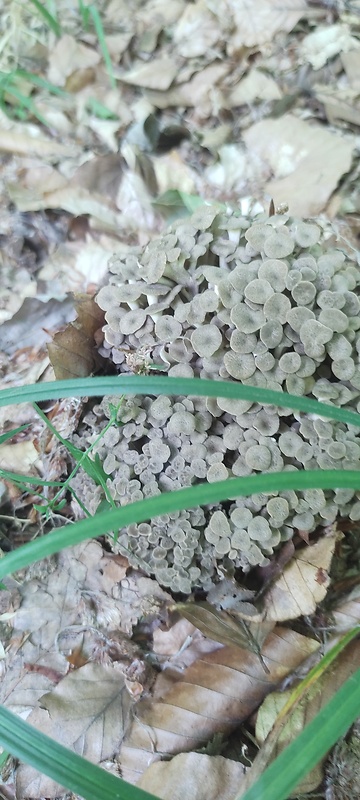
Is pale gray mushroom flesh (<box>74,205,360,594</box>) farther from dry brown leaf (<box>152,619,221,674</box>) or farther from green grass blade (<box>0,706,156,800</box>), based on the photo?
green grass blade (<box>0,706,156,800</box>)

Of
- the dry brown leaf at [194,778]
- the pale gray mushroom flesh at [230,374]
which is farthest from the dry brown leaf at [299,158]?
the dry brown leaf at [194,778]

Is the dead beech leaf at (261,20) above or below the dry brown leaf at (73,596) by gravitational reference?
above

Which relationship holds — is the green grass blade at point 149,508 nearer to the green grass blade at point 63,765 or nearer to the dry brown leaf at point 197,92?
the green grass blade at point 63,765

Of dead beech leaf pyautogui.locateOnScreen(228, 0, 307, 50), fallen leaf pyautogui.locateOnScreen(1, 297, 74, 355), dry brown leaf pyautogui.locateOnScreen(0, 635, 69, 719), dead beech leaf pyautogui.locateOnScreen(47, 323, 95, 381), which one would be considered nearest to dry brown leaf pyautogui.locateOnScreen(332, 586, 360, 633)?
dry brown leaf pyautogui.locateOnScreen(0, 635, 69, 719)

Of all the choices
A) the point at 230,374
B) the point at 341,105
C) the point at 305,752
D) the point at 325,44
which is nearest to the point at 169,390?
the point at 230,374

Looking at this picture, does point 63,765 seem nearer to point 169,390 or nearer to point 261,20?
point 169,390

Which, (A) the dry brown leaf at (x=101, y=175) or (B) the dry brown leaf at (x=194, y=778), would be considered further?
(A) the dry brown leaf at (x=101, y=175)

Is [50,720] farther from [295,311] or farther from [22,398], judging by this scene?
[295,311]
